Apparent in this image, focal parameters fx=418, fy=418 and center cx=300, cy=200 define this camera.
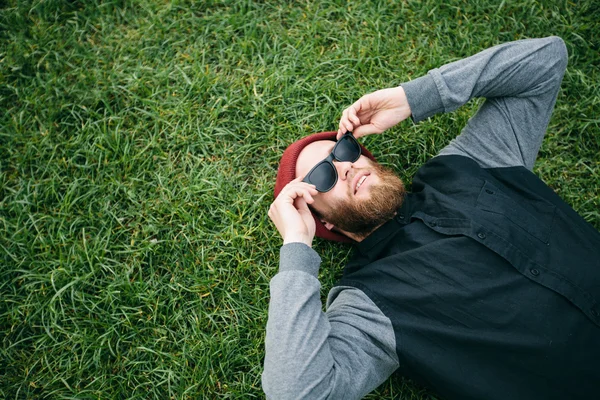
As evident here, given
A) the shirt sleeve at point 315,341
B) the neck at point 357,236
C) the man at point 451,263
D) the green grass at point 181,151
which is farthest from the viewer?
the green grass at point 181,151

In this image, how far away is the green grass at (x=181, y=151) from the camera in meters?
3.49

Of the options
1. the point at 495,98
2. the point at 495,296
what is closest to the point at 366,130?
the point at 495,98

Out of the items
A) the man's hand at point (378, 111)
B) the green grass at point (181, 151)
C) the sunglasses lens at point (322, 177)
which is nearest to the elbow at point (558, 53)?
the green grass at point (181, 151)

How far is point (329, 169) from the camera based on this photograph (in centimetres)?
312

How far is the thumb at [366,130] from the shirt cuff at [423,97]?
0.30 m

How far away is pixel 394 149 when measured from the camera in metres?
3.92

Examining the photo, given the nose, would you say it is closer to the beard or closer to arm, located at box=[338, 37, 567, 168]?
the beard

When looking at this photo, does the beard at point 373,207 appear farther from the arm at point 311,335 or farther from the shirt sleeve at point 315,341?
the shirt sleeve at point 315,341

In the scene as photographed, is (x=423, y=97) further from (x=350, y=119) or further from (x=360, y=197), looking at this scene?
(x=360, y=197)

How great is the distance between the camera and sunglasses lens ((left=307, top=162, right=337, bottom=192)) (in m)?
3.09

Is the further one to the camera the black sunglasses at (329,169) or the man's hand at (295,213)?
the black sunglasses at (329,169)

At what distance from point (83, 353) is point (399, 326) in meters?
2.56

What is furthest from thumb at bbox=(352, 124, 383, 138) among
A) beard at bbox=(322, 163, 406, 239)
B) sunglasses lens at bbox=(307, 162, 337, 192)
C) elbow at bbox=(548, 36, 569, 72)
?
elbow at bbox=(548, 36, 569, 72)

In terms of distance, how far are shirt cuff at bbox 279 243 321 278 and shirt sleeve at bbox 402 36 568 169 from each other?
1305 mm
